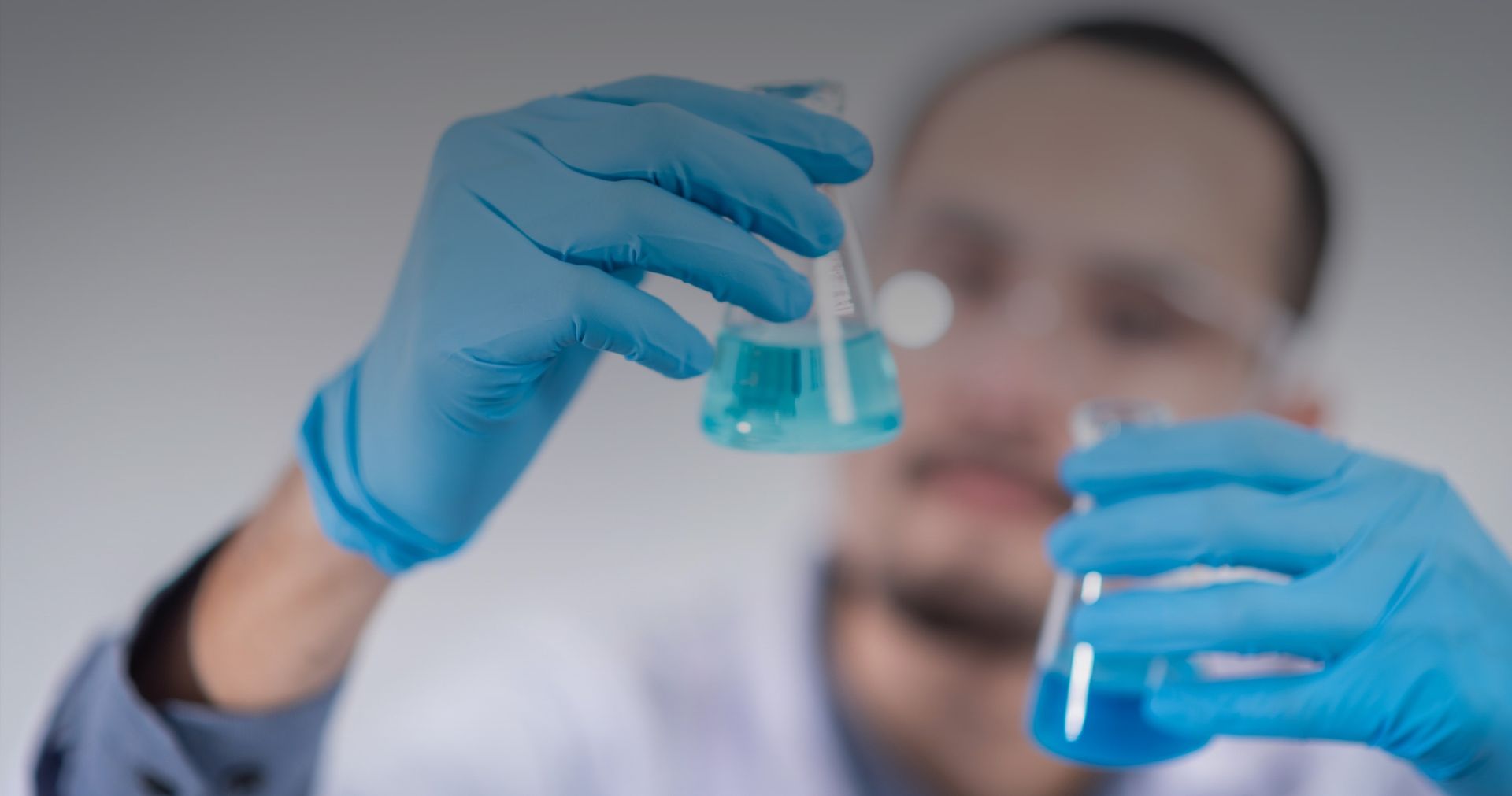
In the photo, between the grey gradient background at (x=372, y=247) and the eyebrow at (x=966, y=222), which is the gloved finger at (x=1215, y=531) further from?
the grey gradient background at (x=372, y=247)

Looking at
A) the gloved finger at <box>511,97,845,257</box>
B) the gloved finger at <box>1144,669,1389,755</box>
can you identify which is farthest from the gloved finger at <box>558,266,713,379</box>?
the gloved finger at <box>1144,669,1389,755</box>

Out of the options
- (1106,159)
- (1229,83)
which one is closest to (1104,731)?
(1106,159)

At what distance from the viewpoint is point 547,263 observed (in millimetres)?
1094

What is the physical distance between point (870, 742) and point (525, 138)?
1.38 meters

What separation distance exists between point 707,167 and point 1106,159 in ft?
3.28

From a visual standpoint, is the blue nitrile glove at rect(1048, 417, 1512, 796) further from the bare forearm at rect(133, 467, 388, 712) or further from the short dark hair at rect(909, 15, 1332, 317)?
the bare forearm at rect(133, 467, 388, 712)

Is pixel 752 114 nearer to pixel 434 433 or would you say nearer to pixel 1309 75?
pixel 434 433

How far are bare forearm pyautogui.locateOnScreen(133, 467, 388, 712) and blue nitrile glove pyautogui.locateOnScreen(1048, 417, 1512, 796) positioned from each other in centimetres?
92

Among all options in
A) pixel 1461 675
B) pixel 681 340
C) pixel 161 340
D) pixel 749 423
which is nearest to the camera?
pixel 749 423

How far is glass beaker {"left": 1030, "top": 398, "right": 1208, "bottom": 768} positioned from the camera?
46.9 inches

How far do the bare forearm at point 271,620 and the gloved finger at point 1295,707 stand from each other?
1.01 m

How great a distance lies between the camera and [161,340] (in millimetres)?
1592

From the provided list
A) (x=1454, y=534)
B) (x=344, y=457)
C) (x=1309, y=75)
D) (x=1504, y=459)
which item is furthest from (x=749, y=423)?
(x=1504, y=459)

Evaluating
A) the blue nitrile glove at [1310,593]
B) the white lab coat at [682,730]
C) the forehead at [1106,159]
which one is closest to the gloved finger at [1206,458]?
the blue nitrile glove at [1310,593]
